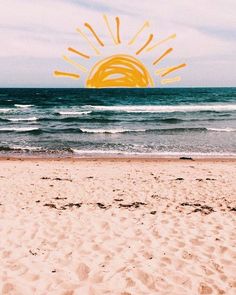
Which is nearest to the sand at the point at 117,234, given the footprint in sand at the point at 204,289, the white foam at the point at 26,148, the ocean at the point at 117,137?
the footprint in sand at the point at 204,289

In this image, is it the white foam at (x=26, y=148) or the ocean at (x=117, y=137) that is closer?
the ocean at (x=117, y=137)

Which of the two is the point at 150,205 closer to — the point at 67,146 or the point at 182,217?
the point at 182,217

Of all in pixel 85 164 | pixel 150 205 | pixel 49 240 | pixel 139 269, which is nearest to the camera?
pixel 139 269

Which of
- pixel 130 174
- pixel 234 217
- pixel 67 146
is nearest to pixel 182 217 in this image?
pixel 234 217

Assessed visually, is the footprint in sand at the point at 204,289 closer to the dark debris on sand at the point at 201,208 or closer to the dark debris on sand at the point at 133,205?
the dark debris on sand at the point at 201,208

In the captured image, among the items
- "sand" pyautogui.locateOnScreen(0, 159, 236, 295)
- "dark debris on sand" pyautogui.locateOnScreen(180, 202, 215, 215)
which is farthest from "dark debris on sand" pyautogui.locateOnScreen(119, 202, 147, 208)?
"dark debris on sand" pyautogui.locateOnScreen(180, 202, 215, 215)

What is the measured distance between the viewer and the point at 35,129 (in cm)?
2581

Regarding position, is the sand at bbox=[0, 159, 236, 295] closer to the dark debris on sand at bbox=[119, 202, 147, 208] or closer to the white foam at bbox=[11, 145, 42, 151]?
the dark debris on sand at bbox=[119, 202, 147, 208]

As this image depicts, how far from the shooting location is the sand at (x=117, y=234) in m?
4.85

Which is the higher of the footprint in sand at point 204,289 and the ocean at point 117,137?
the footprint in sand at point 204,289

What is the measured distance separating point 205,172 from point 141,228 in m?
6.44

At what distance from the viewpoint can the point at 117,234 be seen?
21.5 feet

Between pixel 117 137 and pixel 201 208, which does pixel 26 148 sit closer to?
pixel 117 137

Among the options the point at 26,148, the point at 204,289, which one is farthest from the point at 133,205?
the point at 26,148
